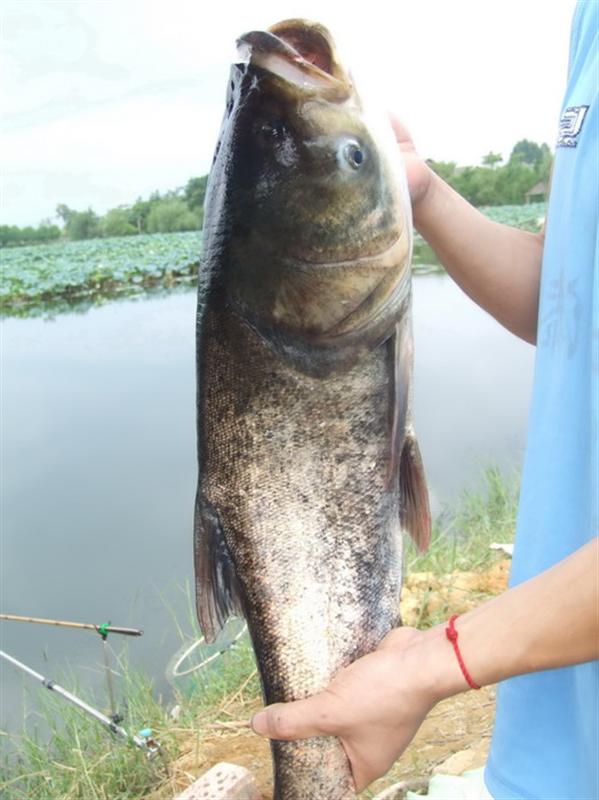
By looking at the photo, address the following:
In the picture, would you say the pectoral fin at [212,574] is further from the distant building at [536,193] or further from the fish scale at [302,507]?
the distant building at [536,193]

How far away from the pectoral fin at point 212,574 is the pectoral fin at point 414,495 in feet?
1.28

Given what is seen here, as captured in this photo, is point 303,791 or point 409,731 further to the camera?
point 303,791

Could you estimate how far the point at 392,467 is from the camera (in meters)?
1.66

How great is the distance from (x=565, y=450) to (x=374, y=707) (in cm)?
59

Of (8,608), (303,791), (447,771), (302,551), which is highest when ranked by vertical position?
(302,551)

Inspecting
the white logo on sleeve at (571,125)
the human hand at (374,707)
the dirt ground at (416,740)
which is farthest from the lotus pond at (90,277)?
the human hand at (374,707)

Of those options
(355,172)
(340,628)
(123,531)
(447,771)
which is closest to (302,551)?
(340,628)

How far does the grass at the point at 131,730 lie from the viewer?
159 inches

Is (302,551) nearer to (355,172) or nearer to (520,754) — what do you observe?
(520,754)

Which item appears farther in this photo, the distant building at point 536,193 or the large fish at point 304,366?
the distant building at point 536,193

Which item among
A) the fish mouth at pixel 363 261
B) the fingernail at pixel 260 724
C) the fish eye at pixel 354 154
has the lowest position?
the fingernail at pixel 260 724

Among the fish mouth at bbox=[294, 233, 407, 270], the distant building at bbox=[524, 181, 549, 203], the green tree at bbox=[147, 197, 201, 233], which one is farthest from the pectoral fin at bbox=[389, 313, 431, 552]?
the distant building at bbox=[524, 181, 549, 203]

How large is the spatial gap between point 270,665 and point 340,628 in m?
0.17

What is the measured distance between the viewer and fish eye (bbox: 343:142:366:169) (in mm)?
1558
